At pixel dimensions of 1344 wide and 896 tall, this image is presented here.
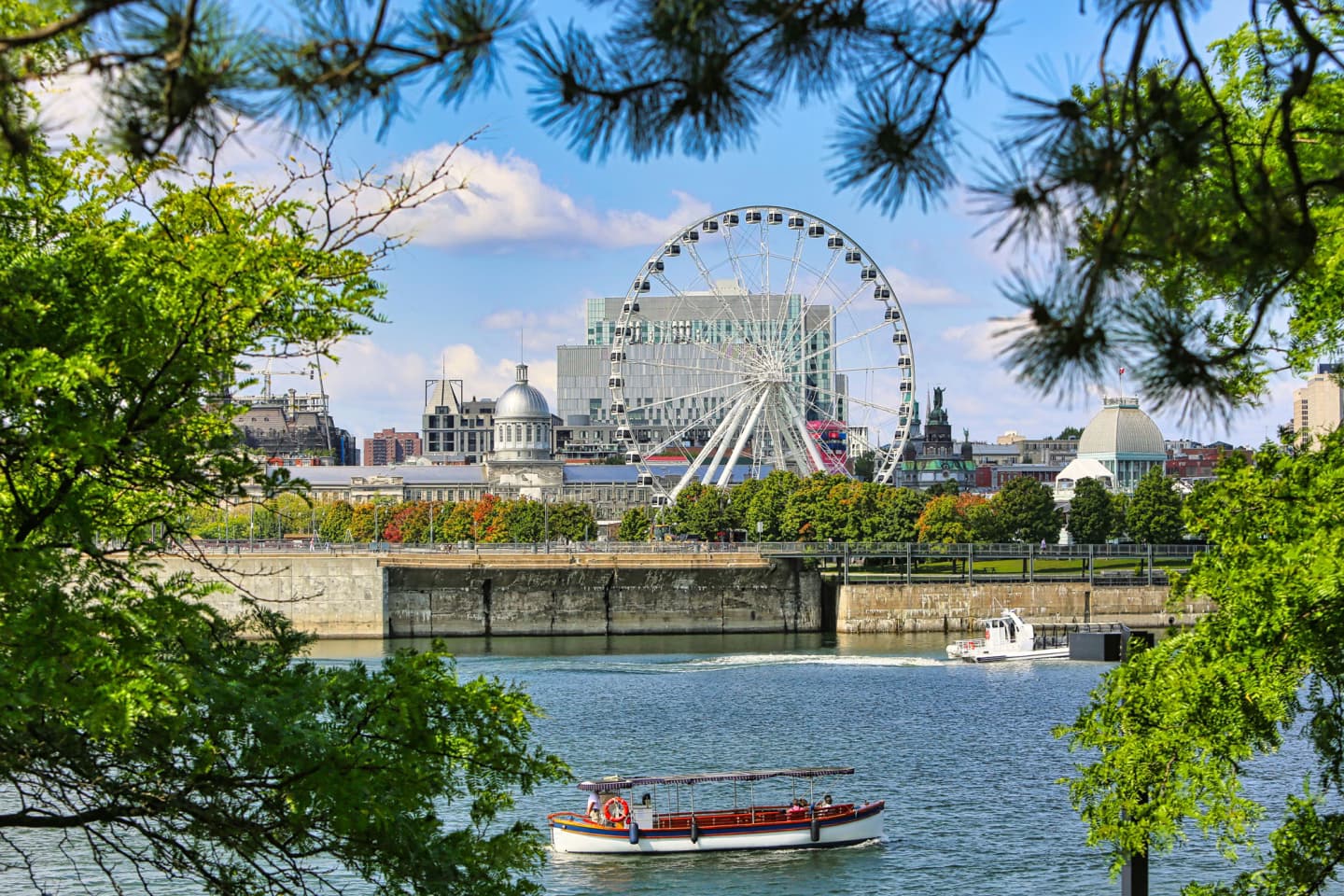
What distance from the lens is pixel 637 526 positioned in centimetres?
12050

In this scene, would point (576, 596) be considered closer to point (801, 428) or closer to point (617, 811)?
point (801, 428)

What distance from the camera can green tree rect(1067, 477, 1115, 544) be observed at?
107 m

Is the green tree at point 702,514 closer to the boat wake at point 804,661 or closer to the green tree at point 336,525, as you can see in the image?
the boat wake at point 804,661

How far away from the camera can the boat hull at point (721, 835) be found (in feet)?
114

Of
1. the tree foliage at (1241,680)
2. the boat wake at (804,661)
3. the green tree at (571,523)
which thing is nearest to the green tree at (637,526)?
the green tree at (571,523)

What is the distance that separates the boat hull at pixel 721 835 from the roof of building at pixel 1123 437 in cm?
15529

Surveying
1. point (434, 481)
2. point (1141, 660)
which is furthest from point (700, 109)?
point (434, 481)

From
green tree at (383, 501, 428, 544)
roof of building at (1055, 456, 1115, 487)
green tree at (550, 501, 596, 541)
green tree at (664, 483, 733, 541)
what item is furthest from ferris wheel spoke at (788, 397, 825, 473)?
roof of building at (1055, 456, 1115, 487)

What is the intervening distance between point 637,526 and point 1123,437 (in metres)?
85.3

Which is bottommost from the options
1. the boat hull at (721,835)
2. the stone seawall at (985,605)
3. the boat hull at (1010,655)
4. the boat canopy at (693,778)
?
the boat hull at (721,835)

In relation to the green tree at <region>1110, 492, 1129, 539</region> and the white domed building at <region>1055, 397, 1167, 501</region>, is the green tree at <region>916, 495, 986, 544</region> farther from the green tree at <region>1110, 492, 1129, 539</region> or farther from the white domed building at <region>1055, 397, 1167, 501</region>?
the white domed building at <region>1055, 397, 1167, 501</region>

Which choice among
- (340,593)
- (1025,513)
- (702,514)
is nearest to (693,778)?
(340,593)

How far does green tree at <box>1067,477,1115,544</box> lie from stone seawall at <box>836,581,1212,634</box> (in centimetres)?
2665

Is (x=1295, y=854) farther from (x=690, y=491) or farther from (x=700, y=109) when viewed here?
(x=690, y=491)
